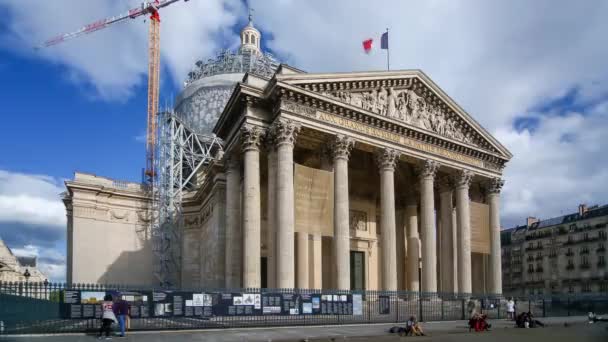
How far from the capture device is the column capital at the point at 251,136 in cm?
2888

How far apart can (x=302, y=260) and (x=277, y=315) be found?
285 inches

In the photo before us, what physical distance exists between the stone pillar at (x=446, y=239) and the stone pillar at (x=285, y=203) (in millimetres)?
13536

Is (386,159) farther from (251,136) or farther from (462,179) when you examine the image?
(251,136)

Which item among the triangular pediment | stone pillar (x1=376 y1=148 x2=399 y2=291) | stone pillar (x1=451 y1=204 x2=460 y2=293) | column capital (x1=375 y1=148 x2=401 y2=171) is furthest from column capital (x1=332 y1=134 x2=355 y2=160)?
stone pillar (x1=451 y1=204 x2=460 y2=293)

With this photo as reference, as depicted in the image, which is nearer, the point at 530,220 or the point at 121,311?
the point at 121,311

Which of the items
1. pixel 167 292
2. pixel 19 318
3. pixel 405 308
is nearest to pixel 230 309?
pixel 167 292

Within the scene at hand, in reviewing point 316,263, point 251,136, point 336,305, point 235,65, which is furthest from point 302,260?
point 235,65

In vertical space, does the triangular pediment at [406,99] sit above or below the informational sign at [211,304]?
above

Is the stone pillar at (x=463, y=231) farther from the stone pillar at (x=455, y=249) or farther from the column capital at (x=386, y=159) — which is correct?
the column capital at (x=386, y=159)

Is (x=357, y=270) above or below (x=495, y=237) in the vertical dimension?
below

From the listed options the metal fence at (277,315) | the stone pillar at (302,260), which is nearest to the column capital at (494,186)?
the metal fence at (277,315)

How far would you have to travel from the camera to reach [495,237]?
3925 centimetres

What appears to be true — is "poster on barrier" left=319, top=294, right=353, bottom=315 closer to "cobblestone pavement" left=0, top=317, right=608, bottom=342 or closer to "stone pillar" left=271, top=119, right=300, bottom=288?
"cobblestone pavement" left=0, top=317, right=608, bottom=342

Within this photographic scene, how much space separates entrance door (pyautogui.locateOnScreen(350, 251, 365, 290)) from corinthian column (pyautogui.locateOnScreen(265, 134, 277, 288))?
10569 millimetres
